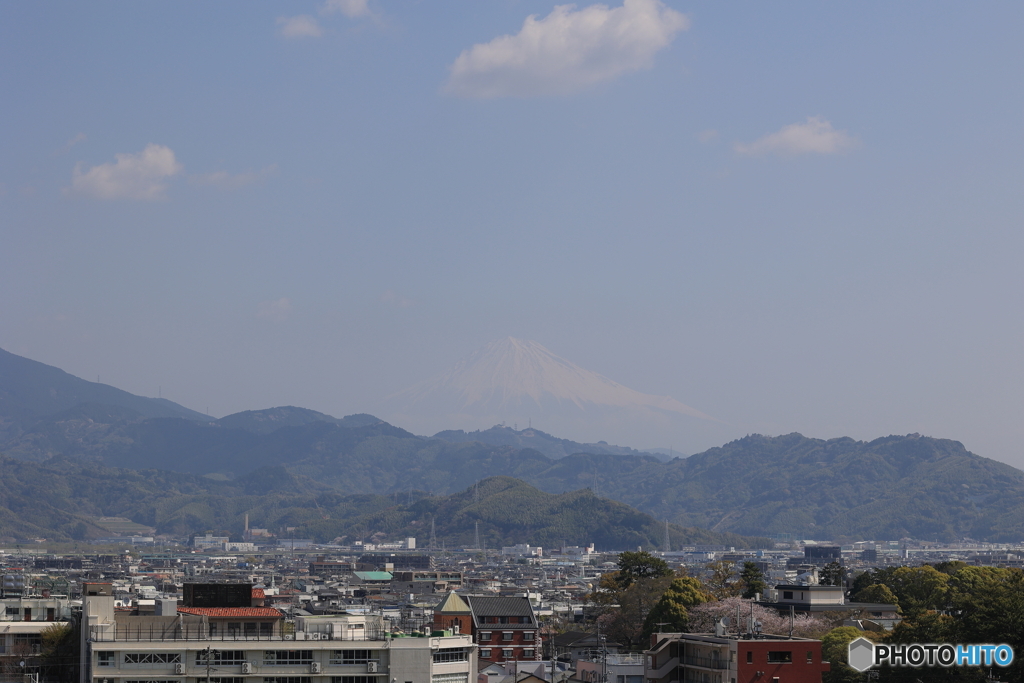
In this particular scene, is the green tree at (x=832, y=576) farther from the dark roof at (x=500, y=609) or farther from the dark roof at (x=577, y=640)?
the dark roof at (x=500, y=609)

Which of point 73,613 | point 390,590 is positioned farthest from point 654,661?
point 390,590

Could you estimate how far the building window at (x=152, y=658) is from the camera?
41.1 m

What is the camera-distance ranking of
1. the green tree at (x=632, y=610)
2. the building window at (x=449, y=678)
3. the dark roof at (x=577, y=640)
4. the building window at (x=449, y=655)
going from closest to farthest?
the building window at (x=449, y=678) → the building window at (x=449, y=655) → the dark roof at (x=577, y=640) → the green tree at (x=632, y=610)

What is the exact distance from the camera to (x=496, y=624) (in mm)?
80125

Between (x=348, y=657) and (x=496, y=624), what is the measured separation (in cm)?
3845

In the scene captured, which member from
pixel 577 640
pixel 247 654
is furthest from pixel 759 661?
pixel 577 640

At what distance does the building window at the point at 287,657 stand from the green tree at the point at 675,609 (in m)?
39.3

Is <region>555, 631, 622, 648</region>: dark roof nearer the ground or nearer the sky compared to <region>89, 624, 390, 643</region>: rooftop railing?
nearer the ground

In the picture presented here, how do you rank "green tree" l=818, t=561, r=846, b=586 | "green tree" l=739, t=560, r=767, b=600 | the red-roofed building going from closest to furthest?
the red-roofed building
"green tree" l=739, t=560, r=767, b=600
"green tree" l=818, t=561, r=846, b=586

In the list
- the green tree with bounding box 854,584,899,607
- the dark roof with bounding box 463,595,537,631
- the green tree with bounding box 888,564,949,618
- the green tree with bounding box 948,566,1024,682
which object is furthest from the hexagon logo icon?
the green tree with bounding box 854,584,899,607

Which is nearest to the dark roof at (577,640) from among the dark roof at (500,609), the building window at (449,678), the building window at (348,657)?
the dark roof at (500,609)

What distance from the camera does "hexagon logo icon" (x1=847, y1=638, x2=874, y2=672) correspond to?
1870 inches

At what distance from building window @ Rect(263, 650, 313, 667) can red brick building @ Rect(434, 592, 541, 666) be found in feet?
114

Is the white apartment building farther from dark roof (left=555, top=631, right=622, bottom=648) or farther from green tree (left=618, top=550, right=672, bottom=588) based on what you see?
green tree (left=618, top=550, right=672, bottom=588)
